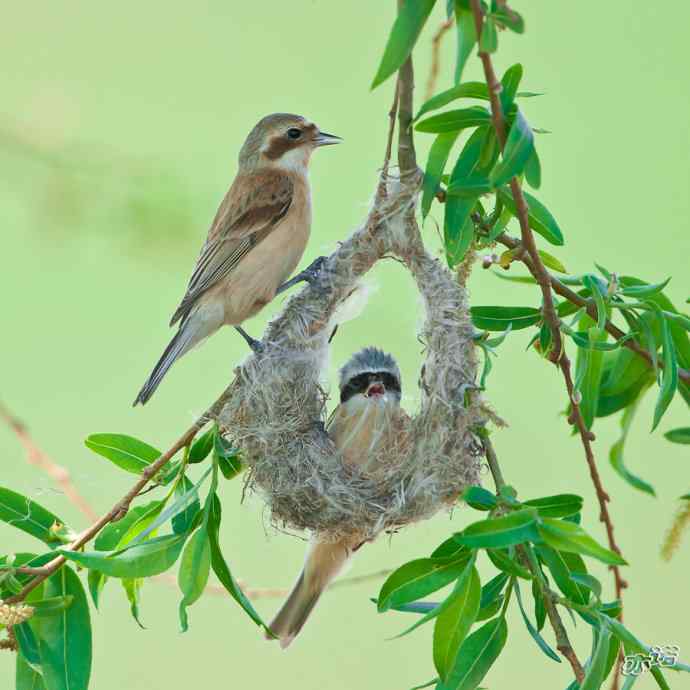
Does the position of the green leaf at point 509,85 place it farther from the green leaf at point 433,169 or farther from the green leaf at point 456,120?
the green leaf at point 433,169

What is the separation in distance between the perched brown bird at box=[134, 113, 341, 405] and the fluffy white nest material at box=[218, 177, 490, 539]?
1.31 feet

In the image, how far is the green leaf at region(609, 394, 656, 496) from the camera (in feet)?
7.95

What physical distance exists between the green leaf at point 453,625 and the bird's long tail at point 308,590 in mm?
1065

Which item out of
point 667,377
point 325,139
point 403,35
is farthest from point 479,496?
point 325,139

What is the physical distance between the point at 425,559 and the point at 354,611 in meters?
3.87

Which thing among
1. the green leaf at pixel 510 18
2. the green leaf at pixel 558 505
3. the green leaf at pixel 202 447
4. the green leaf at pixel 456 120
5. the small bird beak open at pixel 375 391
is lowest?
the green leaf at pixel 558 505

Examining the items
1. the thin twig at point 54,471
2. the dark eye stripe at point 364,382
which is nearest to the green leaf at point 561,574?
the thin twig at point 54,471

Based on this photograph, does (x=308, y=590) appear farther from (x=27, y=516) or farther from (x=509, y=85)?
(x=509, y=85)

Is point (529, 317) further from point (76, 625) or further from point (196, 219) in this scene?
point (76, 625)

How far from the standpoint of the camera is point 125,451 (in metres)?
2.65

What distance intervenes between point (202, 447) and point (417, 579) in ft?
2.30

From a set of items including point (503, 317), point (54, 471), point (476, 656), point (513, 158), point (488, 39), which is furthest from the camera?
point (54, 471)

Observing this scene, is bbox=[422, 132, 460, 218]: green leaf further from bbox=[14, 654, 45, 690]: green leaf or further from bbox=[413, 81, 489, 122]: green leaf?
bbox=[14, 654, 45, 690]: green leaf

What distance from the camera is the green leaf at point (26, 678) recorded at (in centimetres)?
238
